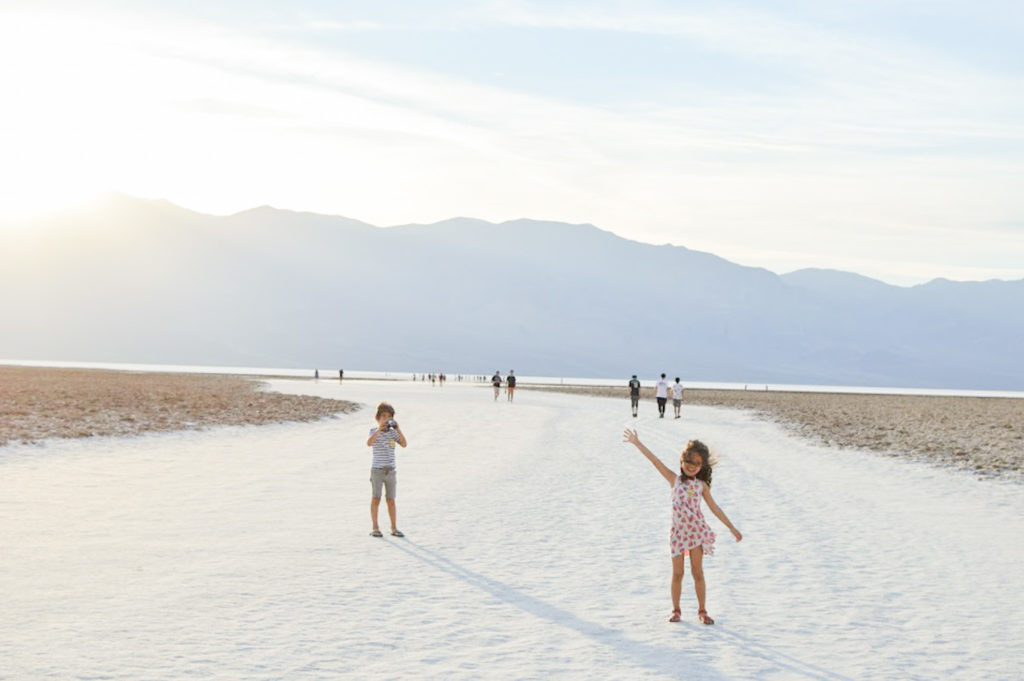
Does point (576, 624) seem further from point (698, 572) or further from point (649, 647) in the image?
point (698, 572)

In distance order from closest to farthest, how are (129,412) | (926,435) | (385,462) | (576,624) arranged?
(576,624), (385,462), (926,435), (129,412)

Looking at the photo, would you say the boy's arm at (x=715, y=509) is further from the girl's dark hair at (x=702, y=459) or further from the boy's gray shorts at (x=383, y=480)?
the boy's gray shorts at (x=383, y=480)

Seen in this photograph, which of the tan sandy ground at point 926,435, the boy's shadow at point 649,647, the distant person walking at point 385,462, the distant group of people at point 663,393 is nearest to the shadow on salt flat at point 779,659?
the boy's shadow at point 649,647

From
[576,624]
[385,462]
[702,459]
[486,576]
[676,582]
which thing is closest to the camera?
[576,624]

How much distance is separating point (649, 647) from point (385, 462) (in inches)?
242

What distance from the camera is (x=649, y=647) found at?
8445 mm

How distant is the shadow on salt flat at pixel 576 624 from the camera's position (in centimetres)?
787

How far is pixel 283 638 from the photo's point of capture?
8453mm

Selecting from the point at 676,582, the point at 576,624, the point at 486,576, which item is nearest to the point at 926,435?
the point at 486,576

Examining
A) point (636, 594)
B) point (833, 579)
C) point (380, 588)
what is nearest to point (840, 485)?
point (833, 579)

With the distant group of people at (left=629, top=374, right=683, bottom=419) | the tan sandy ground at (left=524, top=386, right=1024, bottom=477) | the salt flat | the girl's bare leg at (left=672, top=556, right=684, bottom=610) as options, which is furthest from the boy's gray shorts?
the distant group of people at (left=629, top=374, right=683, bottom=419)

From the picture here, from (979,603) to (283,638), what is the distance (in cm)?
660

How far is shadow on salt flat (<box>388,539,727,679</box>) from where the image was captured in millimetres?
7866

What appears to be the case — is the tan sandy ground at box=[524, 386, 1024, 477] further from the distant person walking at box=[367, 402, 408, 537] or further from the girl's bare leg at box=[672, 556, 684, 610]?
the girl's bare leg at box=[672, 556, 684, 610]
